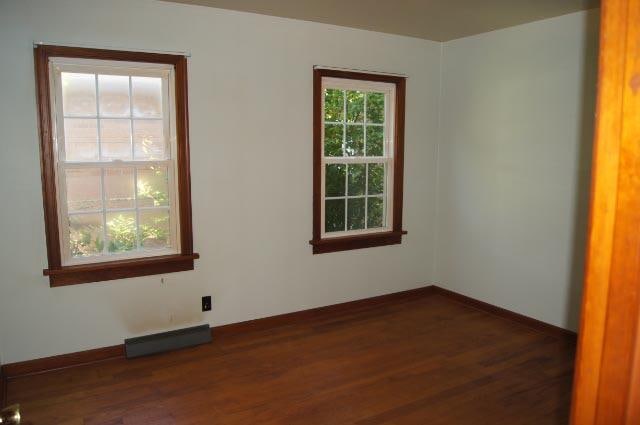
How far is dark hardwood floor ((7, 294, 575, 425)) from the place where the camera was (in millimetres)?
2791

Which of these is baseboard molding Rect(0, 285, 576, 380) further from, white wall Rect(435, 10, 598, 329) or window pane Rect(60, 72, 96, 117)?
window pane Rect(60, 72, 96, 117)

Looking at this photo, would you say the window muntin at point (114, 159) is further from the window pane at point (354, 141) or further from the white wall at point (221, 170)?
the window pane at point (354, 141)

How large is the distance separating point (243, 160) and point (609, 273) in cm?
342

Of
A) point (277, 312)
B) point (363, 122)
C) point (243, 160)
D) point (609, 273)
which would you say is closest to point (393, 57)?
point (363, 122)

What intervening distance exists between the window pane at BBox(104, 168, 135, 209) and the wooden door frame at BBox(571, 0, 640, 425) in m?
3.38

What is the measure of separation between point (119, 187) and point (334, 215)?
1926 mm

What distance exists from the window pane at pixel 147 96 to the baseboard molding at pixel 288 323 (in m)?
1.77

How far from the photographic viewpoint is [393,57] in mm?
4527

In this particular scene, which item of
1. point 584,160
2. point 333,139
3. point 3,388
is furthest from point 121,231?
point 584,160

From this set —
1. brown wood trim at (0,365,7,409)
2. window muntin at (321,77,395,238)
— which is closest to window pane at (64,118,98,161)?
brown wood trim at (0,365,7,409)

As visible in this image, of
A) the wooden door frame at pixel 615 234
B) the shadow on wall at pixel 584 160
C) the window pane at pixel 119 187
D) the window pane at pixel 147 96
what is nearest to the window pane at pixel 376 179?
the shadow on wall at pixel 584 160

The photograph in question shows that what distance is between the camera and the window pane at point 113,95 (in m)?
3.31

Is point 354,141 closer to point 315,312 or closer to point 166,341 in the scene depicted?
point 315,312

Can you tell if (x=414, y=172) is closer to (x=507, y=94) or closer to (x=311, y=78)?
(x=507, y=94)
